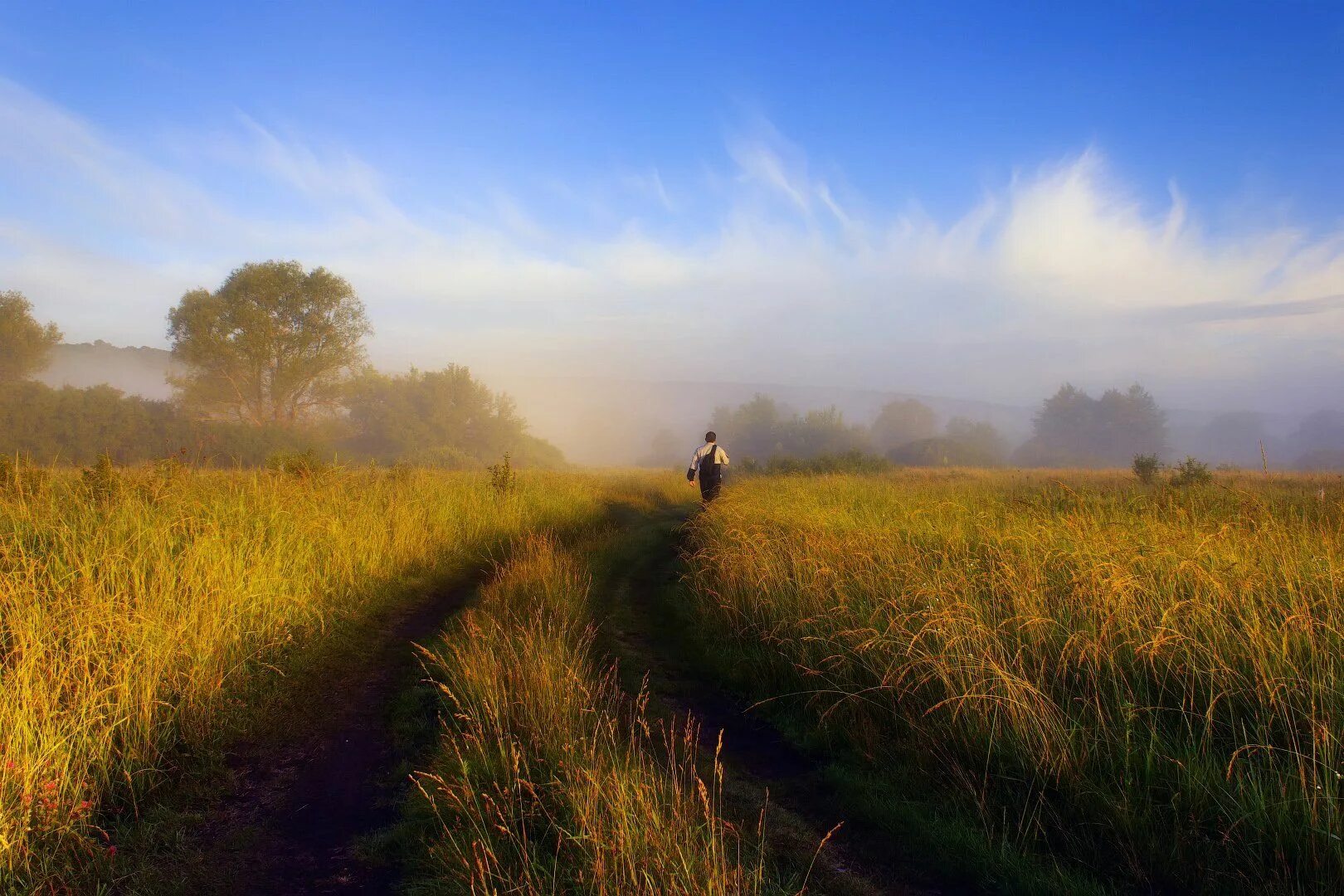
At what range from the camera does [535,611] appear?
6.66m

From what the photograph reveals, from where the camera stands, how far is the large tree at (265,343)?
30562 mm

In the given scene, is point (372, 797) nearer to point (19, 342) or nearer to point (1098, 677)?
point (1098, 677)

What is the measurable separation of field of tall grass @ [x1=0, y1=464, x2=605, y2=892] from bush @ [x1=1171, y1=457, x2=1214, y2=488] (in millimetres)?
17747

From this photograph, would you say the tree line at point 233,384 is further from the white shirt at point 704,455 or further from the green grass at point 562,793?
the green grass at point 562,793

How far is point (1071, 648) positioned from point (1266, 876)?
172cm

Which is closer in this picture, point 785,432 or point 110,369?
point 110,369

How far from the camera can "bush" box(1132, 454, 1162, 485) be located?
67.0 ft

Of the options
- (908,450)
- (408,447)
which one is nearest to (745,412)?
(908,450)

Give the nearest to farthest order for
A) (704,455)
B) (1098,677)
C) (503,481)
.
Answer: (1098,677), (704,455), (503,481)

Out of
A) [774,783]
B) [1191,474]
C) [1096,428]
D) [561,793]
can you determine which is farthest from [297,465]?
[1096,428]

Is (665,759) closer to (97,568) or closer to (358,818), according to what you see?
(358,818)

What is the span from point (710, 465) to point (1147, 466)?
1716cm

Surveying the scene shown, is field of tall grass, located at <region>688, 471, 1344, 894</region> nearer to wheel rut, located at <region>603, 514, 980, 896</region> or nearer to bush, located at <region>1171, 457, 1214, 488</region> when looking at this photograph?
wheel rut, located at <region>603, 514, 980, 896</region>

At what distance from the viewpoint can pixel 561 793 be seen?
317cm
